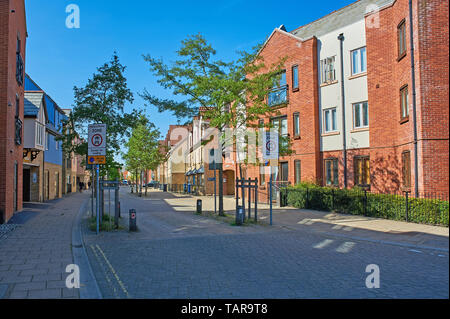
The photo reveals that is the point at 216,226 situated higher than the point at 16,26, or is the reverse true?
the point at 16,26

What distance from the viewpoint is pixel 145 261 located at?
738cm

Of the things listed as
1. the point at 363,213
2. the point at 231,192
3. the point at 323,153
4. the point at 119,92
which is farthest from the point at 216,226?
the point at 231,192

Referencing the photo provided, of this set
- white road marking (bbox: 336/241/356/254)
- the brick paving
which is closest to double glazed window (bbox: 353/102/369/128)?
white road marking (bbox: 336/241/356/254)

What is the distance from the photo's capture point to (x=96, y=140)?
11.2 metres

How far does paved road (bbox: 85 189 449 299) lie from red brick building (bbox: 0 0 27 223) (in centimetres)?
585

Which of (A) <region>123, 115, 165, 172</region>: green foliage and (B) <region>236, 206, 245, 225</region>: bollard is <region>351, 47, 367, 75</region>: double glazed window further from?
(A) <region>123, 115, 165, 172</region>: green foliage

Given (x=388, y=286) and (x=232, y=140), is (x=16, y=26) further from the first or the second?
(x=388, y=286)

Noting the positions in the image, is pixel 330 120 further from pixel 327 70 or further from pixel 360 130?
pixel 327 70

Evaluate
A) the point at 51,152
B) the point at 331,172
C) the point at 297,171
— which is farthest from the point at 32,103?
the point at 331,172

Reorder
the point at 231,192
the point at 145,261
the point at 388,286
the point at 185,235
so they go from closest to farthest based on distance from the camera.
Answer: the point at 388,286, the point at 145,261, the point at 185,235, the point at 231,192

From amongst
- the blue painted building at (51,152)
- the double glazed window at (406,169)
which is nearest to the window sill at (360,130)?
the double glazed window at (406,169)

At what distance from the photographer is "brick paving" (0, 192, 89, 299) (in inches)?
206

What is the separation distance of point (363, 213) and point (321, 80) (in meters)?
9.49

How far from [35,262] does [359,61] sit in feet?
56.8
